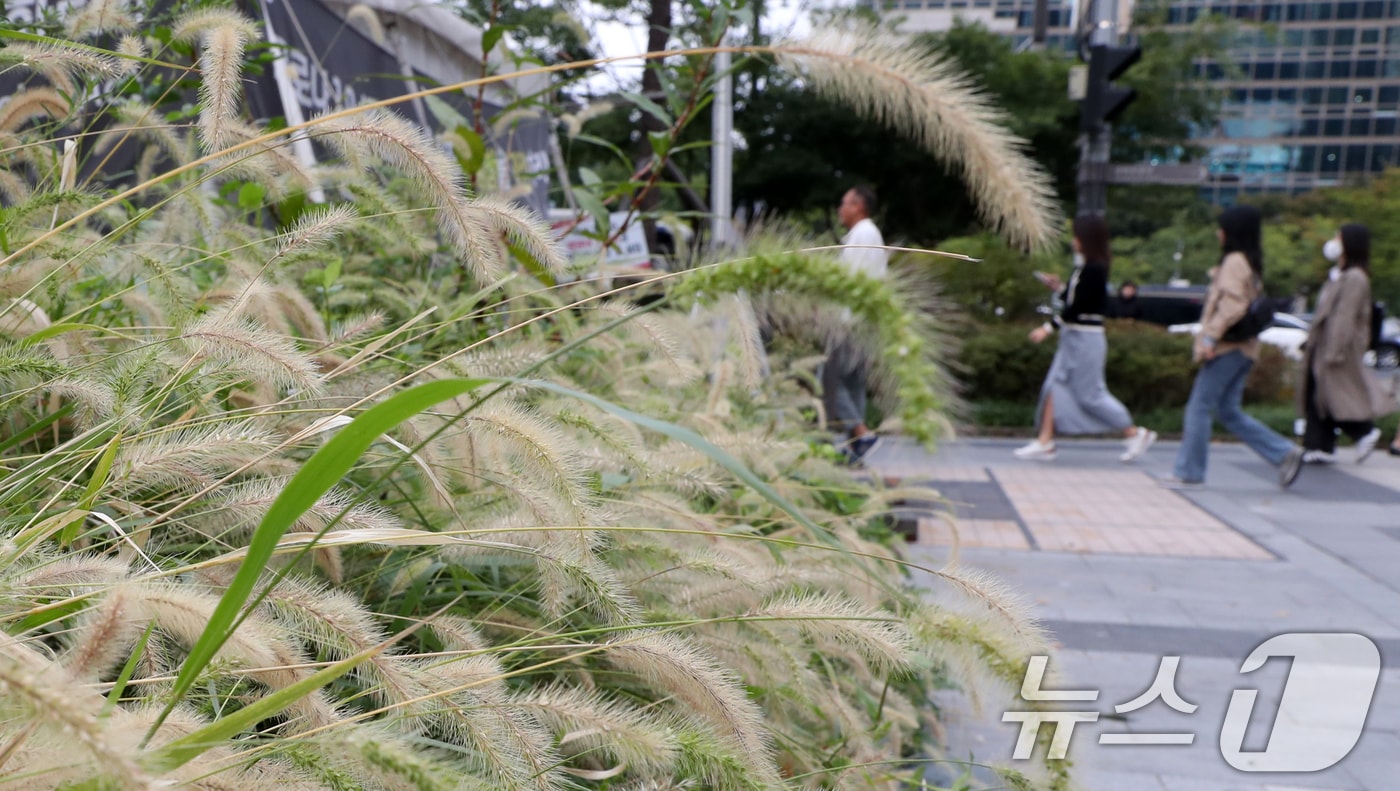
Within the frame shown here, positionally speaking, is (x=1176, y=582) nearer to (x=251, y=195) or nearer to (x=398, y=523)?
(x=251, y=195)

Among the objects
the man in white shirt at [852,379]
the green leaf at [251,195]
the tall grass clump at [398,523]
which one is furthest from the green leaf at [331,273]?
the man in white shirt at [852,379]

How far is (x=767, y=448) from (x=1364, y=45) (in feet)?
244

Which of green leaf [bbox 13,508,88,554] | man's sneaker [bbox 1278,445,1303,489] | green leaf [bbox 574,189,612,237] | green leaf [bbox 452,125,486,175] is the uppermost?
green leaf [bbox 452,125,486,175]

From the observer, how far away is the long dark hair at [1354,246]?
298 inches

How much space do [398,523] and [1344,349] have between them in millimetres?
8143

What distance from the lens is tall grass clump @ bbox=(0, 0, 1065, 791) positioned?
87 cm

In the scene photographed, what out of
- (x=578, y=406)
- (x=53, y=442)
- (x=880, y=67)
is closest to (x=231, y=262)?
(x=53, y=442)

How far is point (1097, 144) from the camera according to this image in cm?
917

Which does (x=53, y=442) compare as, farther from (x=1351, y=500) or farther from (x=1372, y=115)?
(x=1372, y=115)

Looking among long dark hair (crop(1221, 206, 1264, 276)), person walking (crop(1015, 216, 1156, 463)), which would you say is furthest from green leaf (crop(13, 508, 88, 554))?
person walking (crop(1015, 216, 1156, 463))

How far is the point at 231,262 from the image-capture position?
1788mm

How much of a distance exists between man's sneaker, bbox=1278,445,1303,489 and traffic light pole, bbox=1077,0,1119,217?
101 inches

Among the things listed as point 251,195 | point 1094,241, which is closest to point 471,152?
point 251,195

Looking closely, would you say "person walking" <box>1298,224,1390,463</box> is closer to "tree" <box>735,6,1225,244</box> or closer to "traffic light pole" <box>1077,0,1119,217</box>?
"traffic light pole" <box>1077,0,1119,217</box>
